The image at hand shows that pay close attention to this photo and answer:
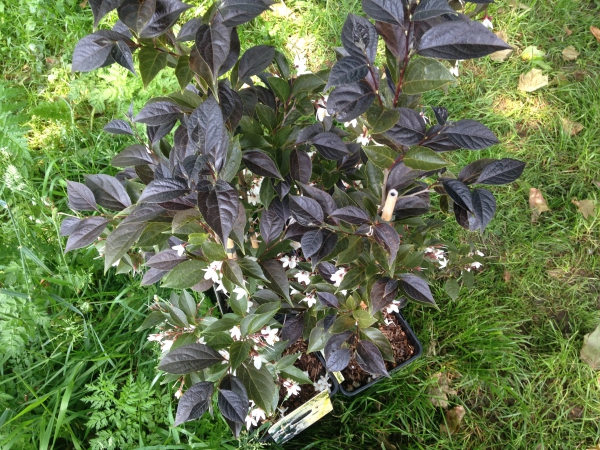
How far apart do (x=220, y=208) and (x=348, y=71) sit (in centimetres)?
33

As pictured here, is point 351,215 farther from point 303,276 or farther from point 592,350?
point 592,350

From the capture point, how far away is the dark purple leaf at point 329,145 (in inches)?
45.3

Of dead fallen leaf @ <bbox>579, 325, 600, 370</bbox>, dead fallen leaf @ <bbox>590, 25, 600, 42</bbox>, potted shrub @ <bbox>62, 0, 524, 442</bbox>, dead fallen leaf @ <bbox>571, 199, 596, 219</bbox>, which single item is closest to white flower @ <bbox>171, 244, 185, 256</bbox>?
potted shrub @ <bbox>62, 0, 524, 442</bbox>

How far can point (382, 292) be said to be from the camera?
1.13 m

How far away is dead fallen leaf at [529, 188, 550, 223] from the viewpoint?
2354mm

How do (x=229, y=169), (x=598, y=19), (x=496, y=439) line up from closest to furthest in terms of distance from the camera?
(x=229, y=169) < (x=496, y=439) < (x=598, y=19)

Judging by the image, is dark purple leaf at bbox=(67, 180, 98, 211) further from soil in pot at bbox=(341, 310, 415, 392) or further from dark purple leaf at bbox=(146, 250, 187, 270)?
soil in pot at bbox=(341, 310, 415, 392)

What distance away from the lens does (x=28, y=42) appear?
2812mm

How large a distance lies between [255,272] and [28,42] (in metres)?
2.53

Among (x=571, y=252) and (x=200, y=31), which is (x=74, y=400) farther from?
(x=571, y=252)

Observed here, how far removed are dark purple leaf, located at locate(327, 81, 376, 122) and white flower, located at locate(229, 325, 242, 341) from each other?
591 millimetres

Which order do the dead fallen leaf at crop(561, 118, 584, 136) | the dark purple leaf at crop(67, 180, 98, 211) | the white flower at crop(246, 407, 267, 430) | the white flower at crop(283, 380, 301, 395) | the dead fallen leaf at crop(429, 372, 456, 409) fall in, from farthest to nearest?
the dead fallen leaf at crop(561, 118, 584, 136) < the dead fallen leaf at crop(429, 372, 456, 409) < the white flower at crop(283, 380, 301, 395) < the white flower at crop(246, 407, 267, 430) < the dark purple leaf at crop(67, 180, 98, 211)

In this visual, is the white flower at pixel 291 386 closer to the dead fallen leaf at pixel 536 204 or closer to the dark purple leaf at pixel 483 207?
the dark purple leaf at pixel 483 207

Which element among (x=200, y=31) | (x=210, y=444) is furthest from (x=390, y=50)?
(x=210, y=444)
